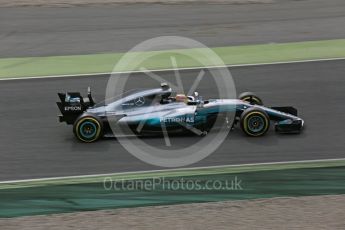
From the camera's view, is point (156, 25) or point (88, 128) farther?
point (156, 25)

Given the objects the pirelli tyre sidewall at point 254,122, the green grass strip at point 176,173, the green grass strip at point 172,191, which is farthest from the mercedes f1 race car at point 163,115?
the green grass strip at point 172,191

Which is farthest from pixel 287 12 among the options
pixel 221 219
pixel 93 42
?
pixel 221 219

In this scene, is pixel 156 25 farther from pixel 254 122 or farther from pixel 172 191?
pixel 172 191

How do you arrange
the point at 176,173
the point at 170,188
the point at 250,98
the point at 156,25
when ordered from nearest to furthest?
the point at 170,188 < the point at 176,173 < the point at 250,98 < the point at 156,25

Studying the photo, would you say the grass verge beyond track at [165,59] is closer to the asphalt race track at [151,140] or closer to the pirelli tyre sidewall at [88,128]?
the asphalt race track at [151,140]

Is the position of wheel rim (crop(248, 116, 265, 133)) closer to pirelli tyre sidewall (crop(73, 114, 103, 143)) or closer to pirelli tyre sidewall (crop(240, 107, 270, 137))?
pirelli tyre sidewall (crop(240, 107, 270, 137))

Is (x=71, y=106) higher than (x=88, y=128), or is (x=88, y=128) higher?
(x=71, y=106)

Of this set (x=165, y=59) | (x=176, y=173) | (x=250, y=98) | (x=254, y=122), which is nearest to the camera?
(x=176, y=173)

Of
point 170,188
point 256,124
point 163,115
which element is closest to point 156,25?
point 163,115

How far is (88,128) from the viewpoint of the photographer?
1214cm

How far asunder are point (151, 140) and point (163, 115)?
1.53 ft

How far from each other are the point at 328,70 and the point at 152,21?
6.94 m

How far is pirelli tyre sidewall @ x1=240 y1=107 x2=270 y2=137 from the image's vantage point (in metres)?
12.0

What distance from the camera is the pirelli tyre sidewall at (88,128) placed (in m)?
12.0
